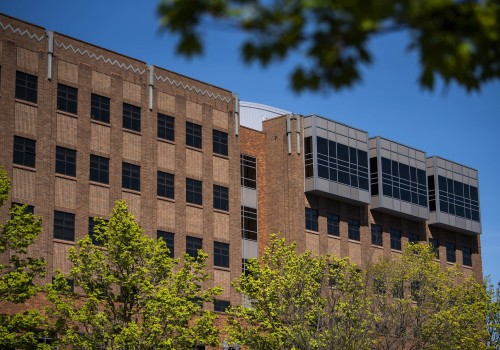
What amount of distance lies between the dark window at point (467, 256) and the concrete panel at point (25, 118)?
45313mm

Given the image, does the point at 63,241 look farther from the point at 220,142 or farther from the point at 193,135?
the point at 220,142

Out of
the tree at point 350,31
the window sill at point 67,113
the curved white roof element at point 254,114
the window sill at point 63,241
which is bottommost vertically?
the tree at point 350,31

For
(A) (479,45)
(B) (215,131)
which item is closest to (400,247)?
(B) (215,131)

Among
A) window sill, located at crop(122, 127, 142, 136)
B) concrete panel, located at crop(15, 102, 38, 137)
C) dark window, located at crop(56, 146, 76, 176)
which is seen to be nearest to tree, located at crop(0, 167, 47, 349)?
concrete panel, located at crop(15, 102, 38, 137)

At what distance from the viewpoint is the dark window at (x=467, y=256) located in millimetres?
85625

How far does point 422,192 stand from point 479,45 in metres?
72.8

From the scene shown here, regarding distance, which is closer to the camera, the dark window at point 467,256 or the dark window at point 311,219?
the dark window at point 311,219

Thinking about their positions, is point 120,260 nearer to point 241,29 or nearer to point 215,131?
point 215,131

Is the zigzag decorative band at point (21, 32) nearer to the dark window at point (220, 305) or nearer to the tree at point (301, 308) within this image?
the tree at point (301, 308)

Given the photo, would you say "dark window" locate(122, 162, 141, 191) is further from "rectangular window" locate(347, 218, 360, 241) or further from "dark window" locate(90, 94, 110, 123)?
"rectangular window" locate(347, 218, 360, 241)

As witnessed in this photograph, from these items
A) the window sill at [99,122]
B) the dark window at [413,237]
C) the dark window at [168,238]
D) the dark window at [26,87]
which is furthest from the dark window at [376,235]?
the dark window at [26,87]

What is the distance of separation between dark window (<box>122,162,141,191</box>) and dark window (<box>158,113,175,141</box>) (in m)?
3.29

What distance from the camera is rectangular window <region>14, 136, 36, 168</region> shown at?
54.1 metres

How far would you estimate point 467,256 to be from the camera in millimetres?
86250
